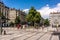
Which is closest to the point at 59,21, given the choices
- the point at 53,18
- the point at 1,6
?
the point at 53,18

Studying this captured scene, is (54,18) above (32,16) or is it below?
below

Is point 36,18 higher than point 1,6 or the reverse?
the reverse

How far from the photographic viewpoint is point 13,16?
335 ft

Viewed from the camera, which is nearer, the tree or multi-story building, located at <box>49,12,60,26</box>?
the tree

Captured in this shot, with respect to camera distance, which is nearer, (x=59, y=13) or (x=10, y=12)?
(x=10, y=12)

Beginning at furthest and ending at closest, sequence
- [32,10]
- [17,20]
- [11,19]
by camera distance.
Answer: [11,19] < [17,20] < [32,10]

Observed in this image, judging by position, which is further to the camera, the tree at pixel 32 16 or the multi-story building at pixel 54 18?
the multi-story building at pixel 54 18

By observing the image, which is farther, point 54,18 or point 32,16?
point 54,18

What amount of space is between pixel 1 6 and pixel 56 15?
248ft

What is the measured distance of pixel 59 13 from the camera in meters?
153

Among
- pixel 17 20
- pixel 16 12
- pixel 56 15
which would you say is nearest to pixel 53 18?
pixel 56 15

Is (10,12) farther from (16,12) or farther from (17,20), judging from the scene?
(17,20)

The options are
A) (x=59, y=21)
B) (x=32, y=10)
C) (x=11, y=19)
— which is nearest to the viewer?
(x=32, y=10)

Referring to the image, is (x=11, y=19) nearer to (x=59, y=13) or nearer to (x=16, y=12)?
(x=16, y=12)
